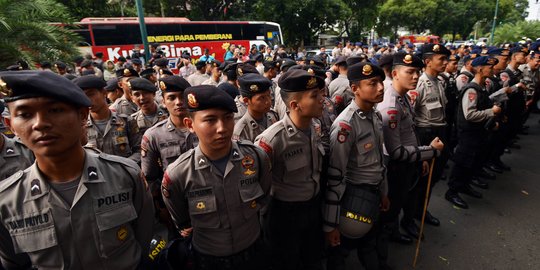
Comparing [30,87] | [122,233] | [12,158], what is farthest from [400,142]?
[12,158]

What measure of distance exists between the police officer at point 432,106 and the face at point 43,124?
386 centimetres

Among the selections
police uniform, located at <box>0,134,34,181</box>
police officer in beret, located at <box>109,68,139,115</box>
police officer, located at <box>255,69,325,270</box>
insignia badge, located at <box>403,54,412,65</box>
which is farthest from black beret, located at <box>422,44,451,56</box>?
police uniform, located at <box>0,134,34,181</box>

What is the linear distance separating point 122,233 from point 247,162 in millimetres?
866

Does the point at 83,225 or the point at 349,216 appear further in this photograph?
the point at 349,216

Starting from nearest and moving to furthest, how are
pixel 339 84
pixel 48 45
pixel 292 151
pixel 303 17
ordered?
1. pixel 292 151
2. pixel 339 84
3. pixel 48 45
4. pixel 303 17

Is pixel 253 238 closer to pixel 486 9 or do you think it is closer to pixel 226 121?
pixel 226 121

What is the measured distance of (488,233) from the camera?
12.5ft

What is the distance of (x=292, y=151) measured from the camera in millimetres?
2451

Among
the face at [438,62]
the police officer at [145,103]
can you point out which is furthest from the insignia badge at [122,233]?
the face at [438,62]

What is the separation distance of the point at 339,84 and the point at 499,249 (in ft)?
10.6

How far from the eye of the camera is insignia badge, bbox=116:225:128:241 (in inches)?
61.3

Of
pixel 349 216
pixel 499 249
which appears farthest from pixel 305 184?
pixel 499 249

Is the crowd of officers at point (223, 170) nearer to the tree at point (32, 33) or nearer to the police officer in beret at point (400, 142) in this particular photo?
the police officer in beret at point (400, 142)

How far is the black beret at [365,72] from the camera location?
2645 millimetres
